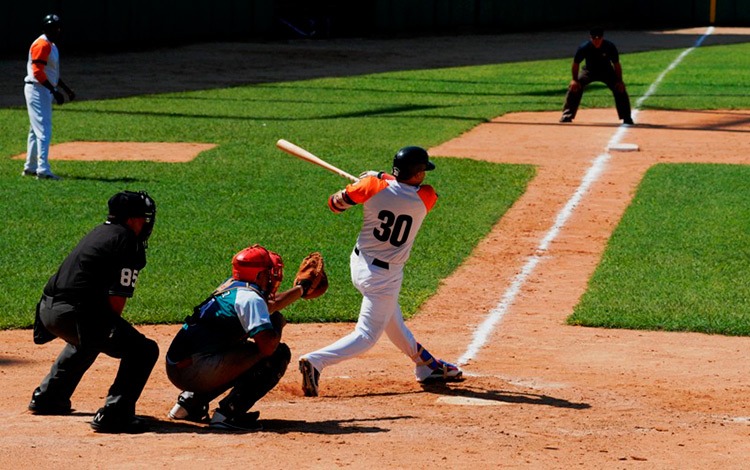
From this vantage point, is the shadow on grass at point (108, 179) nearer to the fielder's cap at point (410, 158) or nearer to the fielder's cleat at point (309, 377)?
the fielder's cleat at point (309, 377)

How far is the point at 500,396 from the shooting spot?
729cm

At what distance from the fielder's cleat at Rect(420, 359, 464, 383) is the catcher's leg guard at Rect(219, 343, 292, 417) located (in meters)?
1.26

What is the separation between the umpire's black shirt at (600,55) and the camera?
19.6 m

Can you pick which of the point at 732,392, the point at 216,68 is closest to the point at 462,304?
the point at 732,392

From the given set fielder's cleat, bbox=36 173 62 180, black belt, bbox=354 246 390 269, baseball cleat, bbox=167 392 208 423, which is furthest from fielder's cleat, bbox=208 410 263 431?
fielder's cleat, bbox=36 173 62 180

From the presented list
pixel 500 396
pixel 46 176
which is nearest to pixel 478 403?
pixel 500 396

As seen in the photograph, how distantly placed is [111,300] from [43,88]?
9.03m

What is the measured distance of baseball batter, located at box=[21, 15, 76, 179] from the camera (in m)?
14.2

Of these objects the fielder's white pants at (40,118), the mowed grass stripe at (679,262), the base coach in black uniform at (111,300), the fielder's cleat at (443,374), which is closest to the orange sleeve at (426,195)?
the fielder's cleat at (443,374)

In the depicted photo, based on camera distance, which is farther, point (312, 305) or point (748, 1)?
point (748, 1)

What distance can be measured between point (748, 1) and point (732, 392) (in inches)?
1656

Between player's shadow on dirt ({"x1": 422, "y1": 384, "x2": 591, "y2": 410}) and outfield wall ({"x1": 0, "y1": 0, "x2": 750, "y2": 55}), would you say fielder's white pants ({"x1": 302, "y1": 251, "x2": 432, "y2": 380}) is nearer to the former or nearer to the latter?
player's shadow on dirt ({"x1": 422, "y1": 384, "x2": 591, "y2": 410})

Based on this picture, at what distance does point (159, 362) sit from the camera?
26.8 ft

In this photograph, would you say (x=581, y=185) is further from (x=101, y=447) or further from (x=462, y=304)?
(x=101, y=447)
